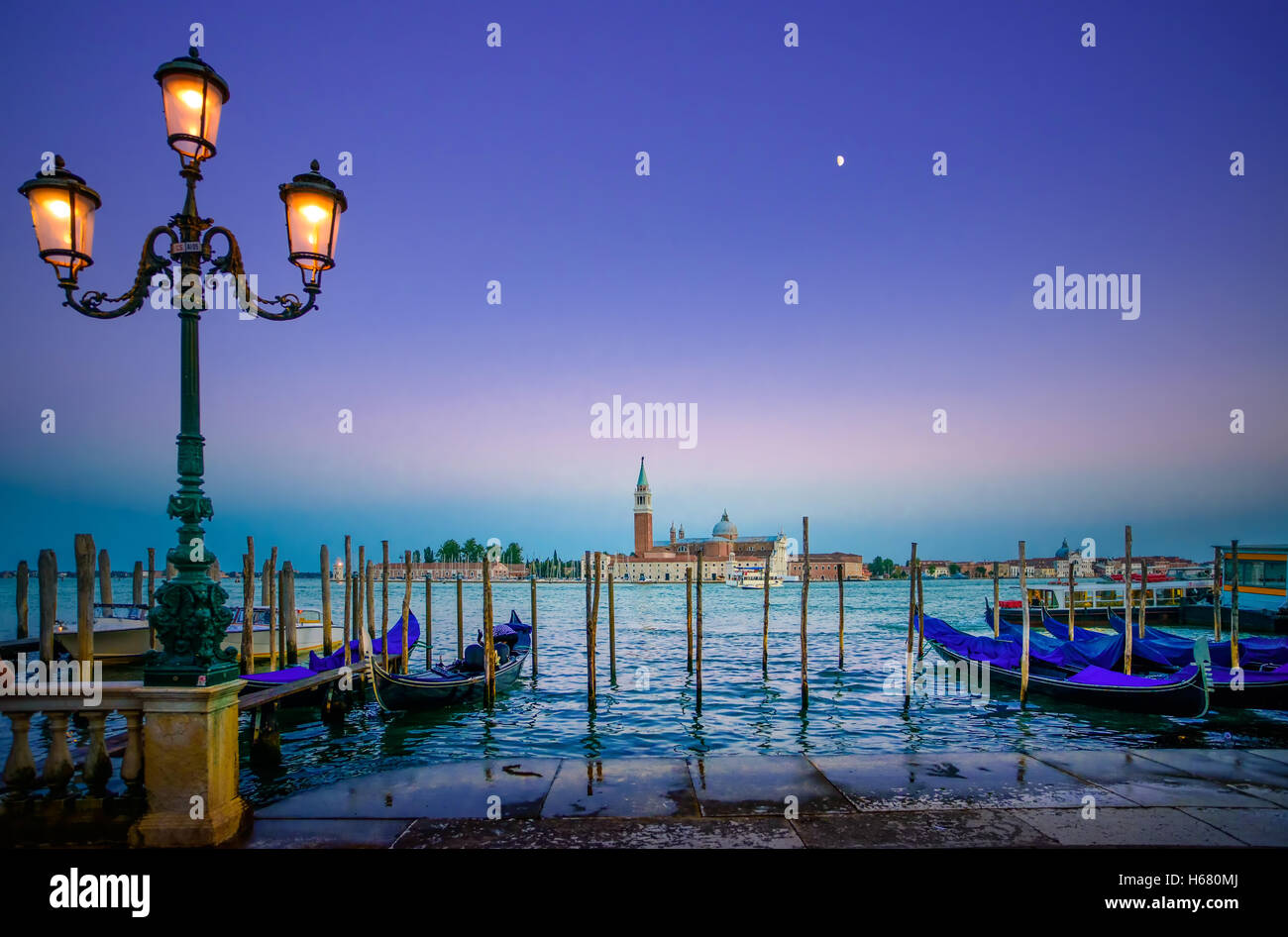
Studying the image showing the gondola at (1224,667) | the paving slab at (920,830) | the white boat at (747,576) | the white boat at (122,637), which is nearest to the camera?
the paving slab at (920,830)

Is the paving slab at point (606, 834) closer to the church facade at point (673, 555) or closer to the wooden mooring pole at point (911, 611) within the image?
the wooden mooring pole at point (911, 611)

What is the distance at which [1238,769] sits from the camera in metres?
5.29

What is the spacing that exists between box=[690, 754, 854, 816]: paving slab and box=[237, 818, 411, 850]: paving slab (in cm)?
186

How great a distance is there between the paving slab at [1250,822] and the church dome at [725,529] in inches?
5438

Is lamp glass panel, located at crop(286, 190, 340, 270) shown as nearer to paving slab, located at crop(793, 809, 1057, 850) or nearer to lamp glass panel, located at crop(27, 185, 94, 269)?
lamp glass panel, located at crop(27, 185, 94, 269)

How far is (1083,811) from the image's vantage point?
169 inches

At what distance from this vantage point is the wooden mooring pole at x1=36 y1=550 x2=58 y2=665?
33.7ft

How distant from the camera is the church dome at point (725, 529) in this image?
14288cm

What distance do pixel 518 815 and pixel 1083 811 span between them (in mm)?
3425

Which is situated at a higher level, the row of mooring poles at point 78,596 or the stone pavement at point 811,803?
the row of mooring poles at point 78,596

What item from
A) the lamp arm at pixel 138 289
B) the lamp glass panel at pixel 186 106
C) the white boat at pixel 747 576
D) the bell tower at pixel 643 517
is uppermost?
the lamp glass panel at pixel 186 106

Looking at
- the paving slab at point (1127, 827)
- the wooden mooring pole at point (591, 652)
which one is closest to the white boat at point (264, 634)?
the wooden mooring pole at point (591, 652)
